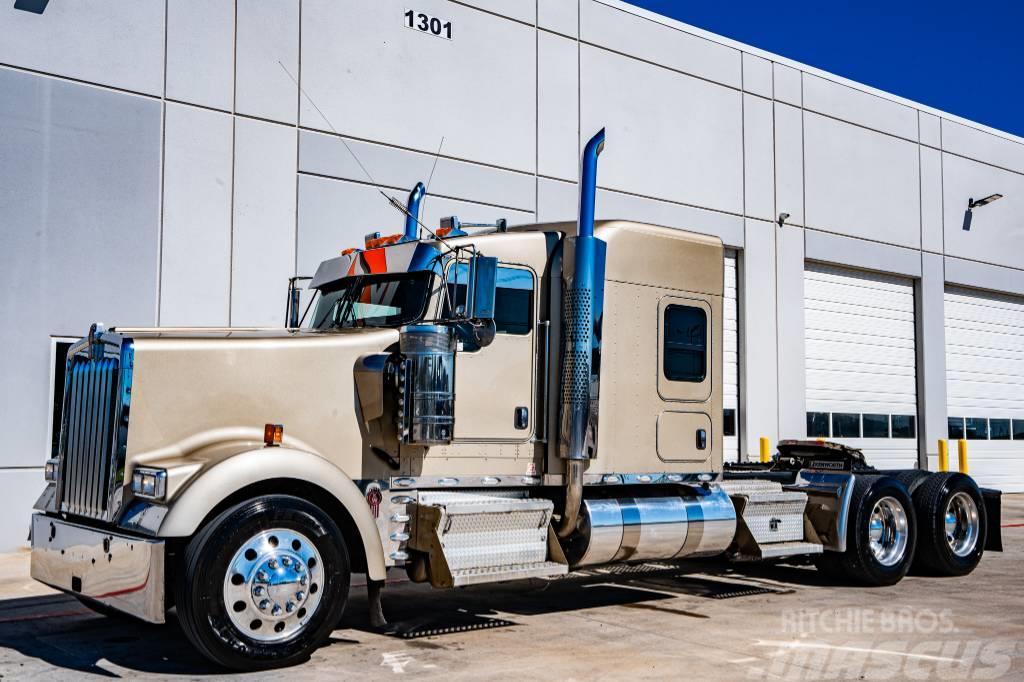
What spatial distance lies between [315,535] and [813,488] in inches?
225

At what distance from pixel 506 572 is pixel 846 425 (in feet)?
51.4

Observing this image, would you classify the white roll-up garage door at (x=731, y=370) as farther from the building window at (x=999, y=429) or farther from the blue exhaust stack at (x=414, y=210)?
the blue exhaust stack at (x=414, y=210)

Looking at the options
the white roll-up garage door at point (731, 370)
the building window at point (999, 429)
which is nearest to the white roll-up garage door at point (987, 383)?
the building window at point (999, 429)

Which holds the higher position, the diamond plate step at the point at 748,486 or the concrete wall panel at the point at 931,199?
the concrete wall panel at the point at 931,199

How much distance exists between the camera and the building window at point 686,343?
29.6 ft

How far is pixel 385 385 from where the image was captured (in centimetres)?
748

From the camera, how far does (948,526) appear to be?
1133cm

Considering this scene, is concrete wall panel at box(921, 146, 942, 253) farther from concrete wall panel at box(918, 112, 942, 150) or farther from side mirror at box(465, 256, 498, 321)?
side mirror at box(465, 256, 498, 321)

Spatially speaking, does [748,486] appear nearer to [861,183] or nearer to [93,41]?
[93,41]

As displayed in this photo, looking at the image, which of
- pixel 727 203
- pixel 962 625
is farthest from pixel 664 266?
pixel 727 203

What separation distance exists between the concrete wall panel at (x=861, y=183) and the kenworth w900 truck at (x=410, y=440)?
12916 millimetres

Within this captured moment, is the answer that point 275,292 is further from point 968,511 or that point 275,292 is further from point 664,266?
point 968,511

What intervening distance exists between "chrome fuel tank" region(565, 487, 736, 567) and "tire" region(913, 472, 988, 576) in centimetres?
290

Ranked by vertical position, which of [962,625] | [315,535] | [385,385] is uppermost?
[385,385]
